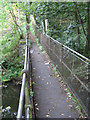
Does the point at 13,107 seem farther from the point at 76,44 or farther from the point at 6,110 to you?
the point at 76,44

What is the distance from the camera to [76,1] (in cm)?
604

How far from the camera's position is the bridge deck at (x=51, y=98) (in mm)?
3629

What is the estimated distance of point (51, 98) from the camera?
4359mm

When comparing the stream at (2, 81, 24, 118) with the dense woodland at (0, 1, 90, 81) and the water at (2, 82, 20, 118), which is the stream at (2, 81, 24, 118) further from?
the dense woodland at (0, 1, 90, 81)

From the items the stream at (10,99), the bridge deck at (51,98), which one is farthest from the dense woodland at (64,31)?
the bridge deck at (51,98)

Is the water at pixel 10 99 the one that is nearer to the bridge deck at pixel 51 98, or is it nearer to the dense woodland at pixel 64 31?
the dense woodland at pixel 64 31

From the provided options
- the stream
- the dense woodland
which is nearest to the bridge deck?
the stream

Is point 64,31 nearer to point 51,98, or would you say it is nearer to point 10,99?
point 51,98

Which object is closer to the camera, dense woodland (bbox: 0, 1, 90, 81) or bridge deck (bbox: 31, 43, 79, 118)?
bridge deck (bbox: 31, 43, 79, 118)

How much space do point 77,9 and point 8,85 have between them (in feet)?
20.9

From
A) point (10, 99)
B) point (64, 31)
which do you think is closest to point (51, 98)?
point (10, 99)

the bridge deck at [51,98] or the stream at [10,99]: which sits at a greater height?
the bridge deck at [51,98]

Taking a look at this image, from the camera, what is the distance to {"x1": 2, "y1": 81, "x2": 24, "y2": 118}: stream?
581 cm

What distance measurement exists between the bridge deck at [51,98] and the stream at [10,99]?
5.88ft
